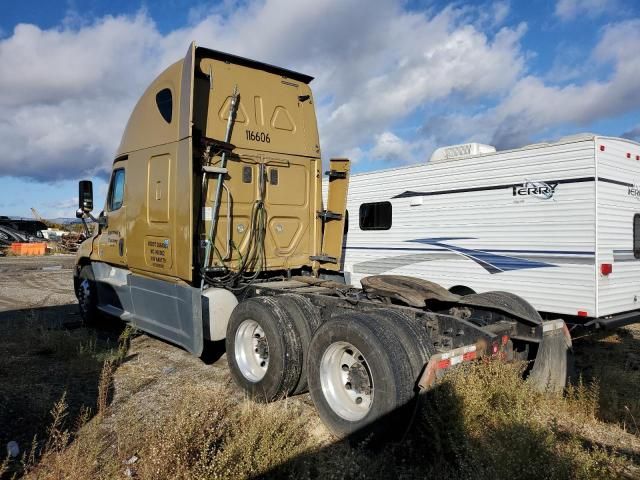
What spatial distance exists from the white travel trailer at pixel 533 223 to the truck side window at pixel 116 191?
4.66m

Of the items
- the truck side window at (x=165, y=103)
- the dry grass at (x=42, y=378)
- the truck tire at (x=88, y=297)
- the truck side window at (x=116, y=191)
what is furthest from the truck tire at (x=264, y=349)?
the truck tire at (x=88, y=297)

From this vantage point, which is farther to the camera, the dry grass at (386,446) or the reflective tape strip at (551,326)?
the reflective tape strip at (551,326)

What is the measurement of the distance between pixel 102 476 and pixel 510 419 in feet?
9.28

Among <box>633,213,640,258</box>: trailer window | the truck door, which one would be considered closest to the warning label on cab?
the truck door

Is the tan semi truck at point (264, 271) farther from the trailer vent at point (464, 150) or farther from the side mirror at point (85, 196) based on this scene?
the trailer vent at point (464, 150)

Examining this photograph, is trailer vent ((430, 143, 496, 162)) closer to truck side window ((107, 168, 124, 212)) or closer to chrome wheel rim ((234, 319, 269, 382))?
chrome wheel rim ((234, 319, 269, 382))

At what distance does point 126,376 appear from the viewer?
5.62 metres

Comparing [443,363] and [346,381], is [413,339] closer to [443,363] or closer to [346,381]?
[443,363]

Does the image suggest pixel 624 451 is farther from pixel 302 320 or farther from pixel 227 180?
pixel 227 180

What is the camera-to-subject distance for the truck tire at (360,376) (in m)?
3.58

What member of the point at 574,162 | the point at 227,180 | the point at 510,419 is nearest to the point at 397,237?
the point at 574,162

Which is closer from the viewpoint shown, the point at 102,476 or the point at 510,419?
the point at 102,476

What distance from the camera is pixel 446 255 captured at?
27.0 ft

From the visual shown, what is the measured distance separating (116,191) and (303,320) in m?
4.03
